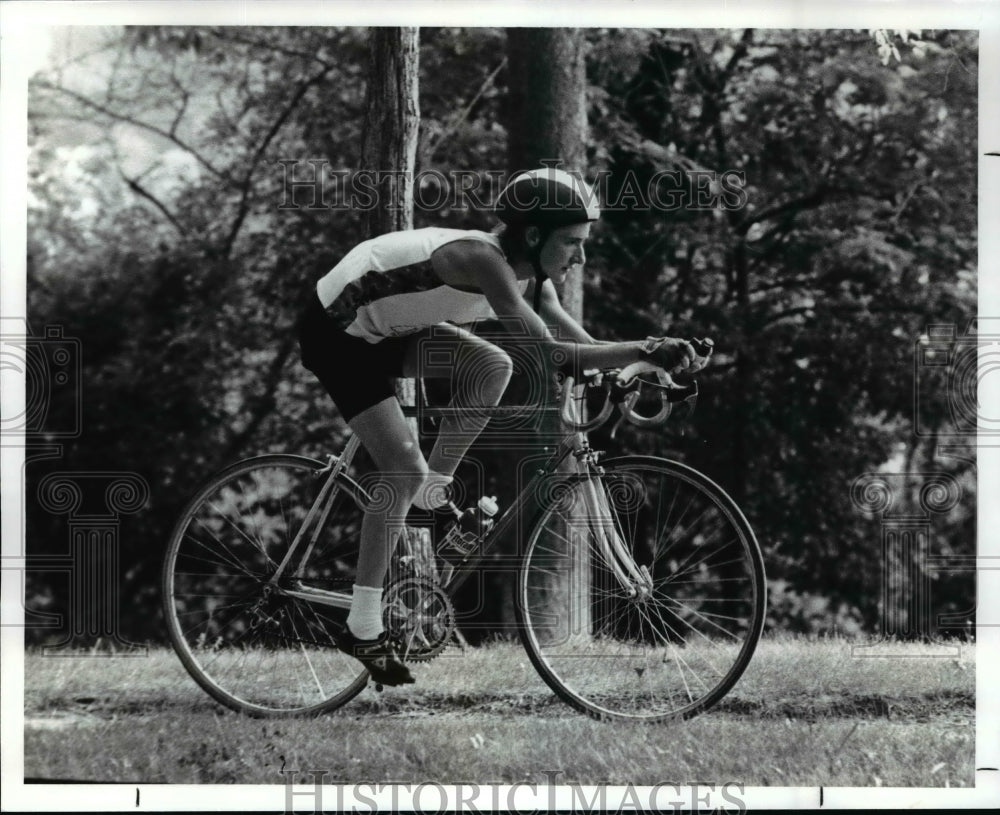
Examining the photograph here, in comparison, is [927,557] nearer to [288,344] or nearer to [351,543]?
[351,543]

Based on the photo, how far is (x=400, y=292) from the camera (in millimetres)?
4691

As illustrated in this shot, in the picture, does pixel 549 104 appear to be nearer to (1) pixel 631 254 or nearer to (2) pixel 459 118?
(2) pixel 459 118

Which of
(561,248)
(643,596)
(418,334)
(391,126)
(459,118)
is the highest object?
(459,118)

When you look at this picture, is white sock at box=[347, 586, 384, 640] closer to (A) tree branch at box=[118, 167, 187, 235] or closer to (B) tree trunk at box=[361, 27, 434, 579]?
(B) tree trunk at box=[361, 27, 434, 579]

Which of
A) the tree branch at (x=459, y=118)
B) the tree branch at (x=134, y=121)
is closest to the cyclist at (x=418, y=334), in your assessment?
the tree branch at (x=134, y=121)

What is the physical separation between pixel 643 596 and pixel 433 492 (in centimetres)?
84

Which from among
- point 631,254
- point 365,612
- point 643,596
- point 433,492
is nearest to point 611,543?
point 643,596

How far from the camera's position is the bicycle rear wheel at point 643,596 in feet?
15.0

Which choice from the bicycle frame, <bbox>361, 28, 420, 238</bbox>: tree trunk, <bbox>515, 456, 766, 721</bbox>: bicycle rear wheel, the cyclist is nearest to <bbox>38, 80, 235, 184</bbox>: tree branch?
<bbox>361, 28, 420, 238</bbox>: tree trunk

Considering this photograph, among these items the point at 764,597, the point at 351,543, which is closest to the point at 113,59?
the point at 351,543

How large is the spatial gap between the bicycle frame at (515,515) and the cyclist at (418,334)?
9cm

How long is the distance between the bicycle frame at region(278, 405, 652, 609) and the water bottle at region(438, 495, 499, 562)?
0.08ft

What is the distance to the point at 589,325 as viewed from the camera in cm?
627

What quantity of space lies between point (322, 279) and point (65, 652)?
1772 mm
